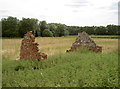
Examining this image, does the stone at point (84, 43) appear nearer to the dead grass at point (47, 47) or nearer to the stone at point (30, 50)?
the dead grass at point (47, 47)

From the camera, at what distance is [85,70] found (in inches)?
346

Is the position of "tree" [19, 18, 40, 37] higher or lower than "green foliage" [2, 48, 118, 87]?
higher

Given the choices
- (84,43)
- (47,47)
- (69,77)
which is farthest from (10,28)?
(69,77)

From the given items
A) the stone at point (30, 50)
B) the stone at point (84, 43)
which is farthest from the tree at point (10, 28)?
the stone at point (30, 50)

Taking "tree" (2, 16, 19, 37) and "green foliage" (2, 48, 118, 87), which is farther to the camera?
"tree" (2, 16, 19, 37)

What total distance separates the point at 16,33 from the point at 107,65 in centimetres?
4540

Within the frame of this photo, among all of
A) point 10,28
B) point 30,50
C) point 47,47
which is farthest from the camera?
point 10,28

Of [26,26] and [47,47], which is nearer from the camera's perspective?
[47,47]

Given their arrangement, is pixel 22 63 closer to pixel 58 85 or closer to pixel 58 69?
pixel 58 69

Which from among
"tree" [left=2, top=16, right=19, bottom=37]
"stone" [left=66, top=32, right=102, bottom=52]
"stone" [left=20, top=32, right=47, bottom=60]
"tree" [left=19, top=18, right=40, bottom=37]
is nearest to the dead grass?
"stone" [left=66, top=32, right=102, bottom=52]

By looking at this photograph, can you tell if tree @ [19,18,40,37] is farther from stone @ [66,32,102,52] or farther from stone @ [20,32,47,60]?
stone @ [20,32,47,60]

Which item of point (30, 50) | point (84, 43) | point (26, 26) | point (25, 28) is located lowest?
point (30, 50)

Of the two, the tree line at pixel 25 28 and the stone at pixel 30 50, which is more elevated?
the tree line at pixel 25 28

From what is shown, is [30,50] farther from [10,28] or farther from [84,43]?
[10,28]
